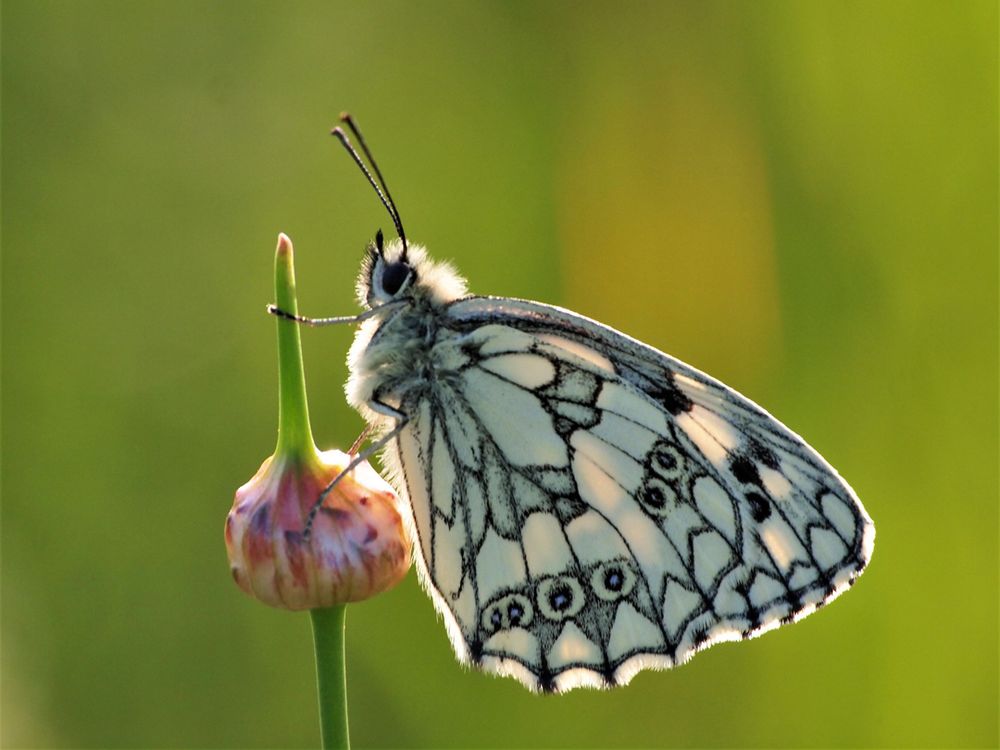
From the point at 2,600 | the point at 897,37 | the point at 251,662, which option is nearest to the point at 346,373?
the point at 251,662

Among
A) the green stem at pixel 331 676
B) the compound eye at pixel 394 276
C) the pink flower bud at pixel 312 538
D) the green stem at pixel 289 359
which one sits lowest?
the green stem at pixel 331 676

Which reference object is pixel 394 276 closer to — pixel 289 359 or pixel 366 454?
Answer: pixel 366 454

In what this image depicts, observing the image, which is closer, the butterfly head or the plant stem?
the plant stem

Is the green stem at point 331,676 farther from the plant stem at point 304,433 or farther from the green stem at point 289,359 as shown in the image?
the green stem at point 289,359

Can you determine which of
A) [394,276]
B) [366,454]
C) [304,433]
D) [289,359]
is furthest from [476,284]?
[289,359]

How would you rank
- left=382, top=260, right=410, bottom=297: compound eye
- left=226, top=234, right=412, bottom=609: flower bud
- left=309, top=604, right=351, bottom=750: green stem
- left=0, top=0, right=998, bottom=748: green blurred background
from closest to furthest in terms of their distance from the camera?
left=309, top=604, right=351, bottom=750: green stem, left=226, top=234, right=412, bottom=609: flower bud, left=382, top=260, right=410, bottom=297: compound eye, left=0, top=0, right=998, bottom=748: green blurred background

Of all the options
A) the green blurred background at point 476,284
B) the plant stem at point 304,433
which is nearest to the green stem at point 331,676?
the plant stem at point 304,433

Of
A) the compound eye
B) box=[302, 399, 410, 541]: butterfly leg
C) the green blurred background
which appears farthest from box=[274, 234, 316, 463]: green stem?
the green blurred background

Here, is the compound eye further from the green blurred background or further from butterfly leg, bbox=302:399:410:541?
the green blurred background
